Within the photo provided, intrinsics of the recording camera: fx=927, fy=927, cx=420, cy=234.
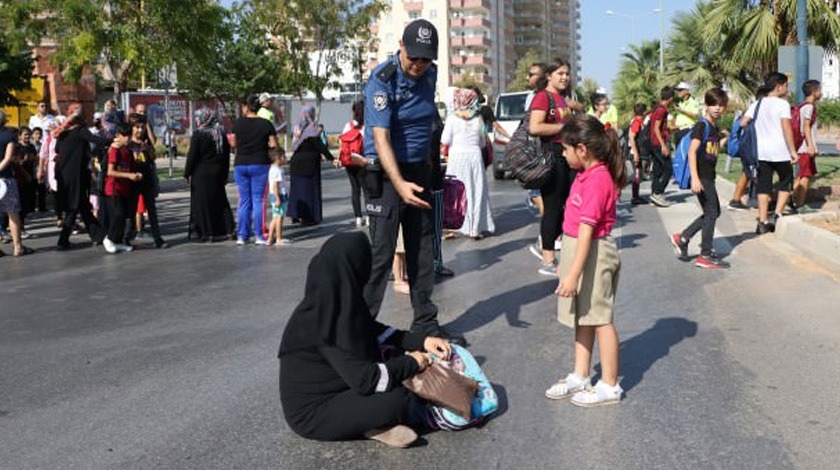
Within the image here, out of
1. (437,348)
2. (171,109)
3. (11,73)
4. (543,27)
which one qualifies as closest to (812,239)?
(437,348)

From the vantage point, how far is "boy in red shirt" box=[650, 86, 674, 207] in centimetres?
1472

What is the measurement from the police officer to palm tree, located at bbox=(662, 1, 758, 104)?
2790cm

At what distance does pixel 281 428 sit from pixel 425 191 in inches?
83.2

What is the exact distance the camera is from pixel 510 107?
23.1 metres

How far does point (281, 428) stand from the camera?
4.51m

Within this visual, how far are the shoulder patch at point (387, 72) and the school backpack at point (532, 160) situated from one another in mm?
2537

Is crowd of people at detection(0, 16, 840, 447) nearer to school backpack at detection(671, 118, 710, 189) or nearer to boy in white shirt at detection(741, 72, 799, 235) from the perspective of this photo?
boy in white shirt at detection(741, 72, 799, 235)

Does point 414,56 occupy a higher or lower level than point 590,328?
higher

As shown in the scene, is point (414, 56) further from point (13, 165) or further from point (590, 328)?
point (13, 165)

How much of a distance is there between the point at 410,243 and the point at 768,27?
61.1 feet

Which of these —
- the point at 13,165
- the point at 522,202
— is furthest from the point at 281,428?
the point at 522,202

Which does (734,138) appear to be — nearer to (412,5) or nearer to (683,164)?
(683,164)

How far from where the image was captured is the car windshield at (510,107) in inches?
894

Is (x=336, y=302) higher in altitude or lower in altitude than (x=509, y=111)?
lower
